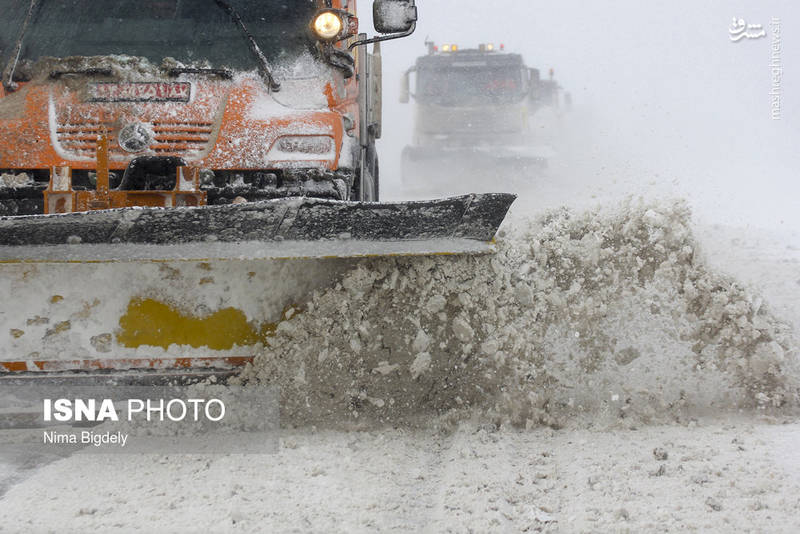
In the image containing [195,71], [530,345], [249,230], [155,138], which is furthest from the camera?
[195,71]

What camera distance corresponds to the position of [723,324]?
102 inches

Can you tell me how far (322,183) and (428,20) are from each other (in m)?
35.2

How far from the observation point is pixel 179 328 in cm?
276

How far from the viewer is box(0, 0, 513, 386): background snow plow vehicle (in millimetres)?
2299

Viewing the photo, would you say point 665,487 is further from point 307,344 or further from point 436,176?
point 436,176

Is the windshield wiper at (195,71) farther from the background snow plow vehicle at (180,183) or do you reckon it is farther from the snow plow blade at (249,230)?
the snow plow blade at (249,230)

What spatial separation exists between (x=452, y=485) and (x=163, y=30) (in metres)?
2.81

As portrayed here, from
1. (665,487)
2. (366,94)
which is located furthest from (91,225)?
(366,94)

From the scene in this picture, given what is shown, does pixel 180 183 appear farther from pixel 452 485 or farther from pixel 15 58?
pixel 452 485

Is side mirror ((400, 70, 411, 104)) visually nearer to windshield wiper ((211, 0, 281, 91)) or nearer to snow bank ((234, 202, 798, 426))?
windshield wiper ((211, 0, 281, 91))

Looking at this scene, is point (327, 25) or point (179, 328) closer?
point (179, 328)

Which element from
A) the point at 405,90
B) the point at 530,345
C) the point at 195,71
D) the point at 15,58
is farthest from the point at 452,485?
the point at 405,90

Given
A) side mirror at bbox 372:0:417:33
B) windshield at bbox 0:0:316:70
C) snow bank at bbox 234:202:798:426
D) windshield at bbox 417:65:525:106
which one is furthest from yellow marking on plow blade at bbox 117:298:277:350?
windshield at bbox 417:65:525:106

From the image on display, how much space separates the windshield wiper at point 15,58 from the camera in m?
3.48
